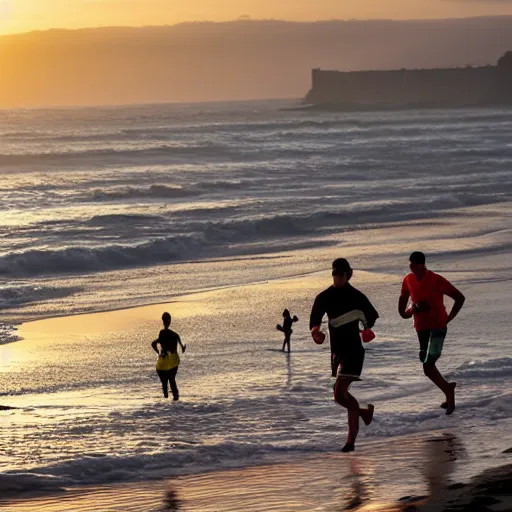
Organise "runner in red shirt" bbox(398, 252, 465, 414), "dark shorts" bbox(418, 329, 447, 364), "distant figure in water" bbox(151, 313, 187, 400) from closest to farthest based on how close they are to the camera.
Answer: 1. "runner in red shirt" bbox(398, 252, 465, 414)
2. "dark shorts" bbox(418, 329, 447, 364)
3. "distant figure in water" bbox(151, 313, 187, 400)

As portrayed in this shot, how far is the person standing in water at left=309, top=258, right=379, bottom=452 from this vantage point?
807 cm

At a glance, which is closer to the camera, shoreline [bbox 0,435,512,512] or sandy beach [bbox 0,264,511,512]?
shoreline [bbox 0,435,512,512]

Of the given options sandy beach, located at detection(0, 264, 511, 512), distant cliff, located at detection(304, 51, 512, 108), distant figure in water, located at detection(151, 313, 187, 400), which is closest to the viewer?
sandy beach, located at detection(0, 264, 511, 512)

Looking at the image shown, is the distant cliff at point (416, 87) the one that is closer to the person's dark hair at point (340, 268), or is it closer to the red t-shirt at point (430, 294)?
the red t-shirt at point (430, 294)

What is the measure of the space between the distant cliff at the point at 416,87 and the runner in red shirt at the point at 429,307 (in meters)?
141

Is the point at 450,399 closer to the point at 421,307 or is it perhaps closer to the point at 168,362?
the point at 421,307

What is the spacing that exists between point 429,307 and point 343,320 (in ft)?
4.66

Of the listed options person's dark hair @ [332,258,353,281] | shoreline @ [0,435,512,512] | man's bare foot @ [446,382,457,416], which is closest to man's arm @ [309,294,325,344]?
person's dark hair @ [332,258,353,281]

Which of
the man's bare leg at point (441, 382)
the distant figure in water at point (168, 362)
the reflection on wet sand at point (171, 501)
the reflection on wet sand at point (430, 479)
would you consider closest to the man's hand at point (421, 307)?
the man's bare leg at point (441, 382)

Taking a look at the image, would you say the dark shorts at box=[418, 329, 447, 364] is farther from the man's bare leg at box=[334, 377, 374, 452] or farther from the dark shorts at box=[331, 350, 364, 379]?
the dark shorts at box=[331, 350, 364, 379]

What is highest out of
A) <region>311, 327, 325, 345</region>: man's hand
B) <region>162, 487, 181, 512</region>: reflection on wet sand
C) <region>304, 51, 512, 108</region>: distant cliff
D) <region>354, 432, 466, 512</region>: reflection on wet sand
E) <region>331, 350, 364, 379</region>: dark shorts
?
<region>304, 51, 512, 108</region>: distant cliff

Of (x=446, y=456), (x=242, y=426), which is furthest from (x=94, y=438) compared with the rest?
(x=446, y=456)

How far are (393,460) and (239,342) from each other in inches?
217

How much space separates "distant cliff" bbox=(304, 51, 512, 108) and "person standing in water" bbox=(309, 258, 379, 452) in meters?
142
